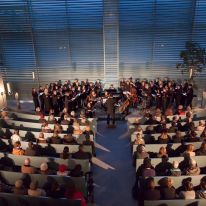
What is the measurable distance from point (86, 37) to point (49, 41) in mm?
2139

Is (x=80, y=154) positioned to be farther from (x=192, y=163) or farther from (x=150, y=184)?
(x=192, y=163)

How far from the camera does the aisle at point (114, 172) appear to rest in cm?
791

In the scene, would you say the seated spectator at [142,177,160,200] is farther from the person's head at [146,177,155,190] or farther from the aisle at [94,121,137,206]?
the aisle at [94,121,137,206]

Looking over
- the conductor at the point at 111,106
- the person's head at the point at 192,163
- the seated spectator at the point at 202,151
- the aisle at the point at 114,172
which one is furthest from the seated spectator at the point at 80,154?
the conductor at the point at 111,106

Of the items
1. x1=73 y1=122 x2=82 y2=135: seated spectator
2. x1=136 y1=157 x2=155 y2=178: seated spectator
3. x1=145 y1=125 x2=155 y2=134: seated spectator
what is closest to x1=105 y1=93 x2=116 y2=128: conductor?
x1=145 y1=125 x2=155 y2=134: seated spectator

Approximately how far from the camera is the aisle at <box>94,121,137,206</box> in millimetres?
7914

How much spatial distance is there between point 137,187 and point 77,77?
35.2 feet

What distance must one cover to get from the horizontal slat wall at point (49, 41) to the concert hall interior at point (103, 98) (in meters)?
0.06

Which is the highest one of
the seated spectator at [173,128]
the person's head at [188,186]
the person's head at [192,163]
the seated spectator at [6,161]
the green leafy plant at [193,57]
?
the green leafy plant at [193,57]

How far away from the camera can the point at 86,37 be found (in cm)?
1702

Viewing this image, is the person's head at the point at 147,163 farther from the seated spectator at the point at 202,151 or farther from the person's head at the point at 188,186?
the seated spectator at the point at 202,151

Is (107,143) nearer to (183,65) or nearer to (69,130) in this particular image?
(69,130)

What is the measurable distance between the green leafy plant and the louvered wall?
102cm

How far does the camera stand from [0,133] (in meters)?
10.4
